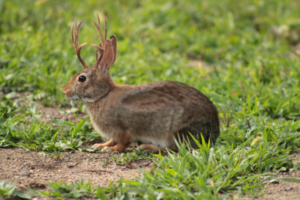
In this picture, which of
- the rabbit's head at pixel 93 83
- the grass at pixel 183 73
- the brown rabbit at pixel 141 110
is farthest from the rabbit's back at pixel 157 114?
the grass at pixel 183 73

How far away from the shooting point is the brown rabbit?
12.7 feet

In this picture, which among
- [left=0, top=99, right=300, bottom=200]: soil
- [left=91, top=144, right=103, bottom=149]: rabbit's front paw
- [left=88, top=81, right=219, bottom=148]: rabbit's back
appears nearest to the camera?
[left=0, top=99, right=300, bottom=200]: soil

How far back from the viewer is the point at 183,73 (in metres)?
6.08

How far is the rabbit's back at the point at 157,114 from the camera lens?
386 cm

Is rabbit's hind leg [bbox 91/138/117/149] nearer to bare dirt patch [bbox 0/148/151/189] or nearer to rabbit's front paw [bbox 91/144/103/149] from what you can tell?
rabbit's front paw [bbox 91/144/103/149]

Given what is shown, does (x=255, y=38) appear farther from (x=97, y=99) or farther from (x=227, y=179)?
(x=227, y=179)

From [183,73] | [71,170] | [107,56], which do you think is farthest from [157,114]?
[183,73]

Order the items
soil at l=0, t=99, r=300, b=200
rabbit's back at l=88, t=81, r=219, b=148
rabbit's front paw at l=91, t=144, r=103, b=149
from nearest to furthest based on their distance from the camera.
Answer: soil at l=0, t=99, r=300, b=200
rabbit's back at l=88, t=81, r=219, b=148
rabbit's front paw at l=91, t=144, r=103, b=149

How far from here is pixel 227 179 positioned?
10.4ft

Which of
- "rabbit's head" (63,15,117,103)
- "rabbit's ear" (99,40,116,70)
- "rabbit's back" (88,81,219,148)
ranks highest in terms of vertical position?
"rabbit's ear" (99,40,116,70)

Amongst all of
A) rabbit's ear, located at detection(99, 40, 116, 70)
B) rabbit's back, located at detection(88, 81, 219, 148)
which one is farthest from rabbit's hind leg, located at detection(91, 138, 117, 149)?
rabbit's ear, located at detection(99, 40, 116, 70)

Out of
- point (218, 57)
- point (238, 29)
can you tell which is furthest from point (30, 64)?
point (238, 29)

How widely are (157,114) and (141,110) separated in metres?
0.17

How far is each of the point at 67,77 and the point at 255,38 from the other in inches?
156
